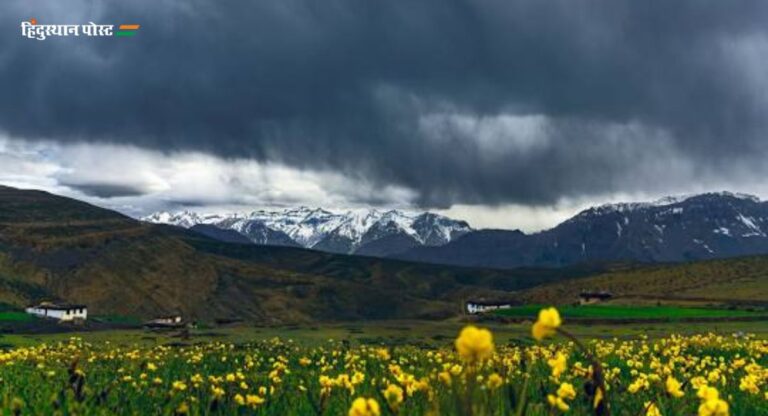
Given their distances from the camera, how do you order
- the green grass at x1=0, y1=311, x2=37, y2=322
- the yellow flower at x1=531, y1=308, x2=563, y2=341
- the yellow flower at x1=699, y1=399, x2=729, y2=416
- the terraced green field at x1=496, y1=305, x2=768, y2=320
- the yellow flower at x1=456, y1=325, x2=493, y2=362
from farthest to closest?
A: 1. the green grass at x1=0, y1=311, x2=37, y2=322
2. the terraced green field at x1=496, y1=305, x2=768, y2=320
3. the yellow flower at x1=699, y1=399, x2=729, y2=416
4. the yellow flower at x1=531, y1=308, x2=563, y2=341
5. the yellow flower at x1=456, y1=325, x2=493, y2=362

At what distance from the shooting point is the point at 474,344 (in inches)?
145

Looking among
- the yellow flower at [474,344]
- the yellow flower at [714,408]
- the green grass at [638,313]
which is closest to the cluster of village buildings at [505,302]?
the green grass at [638,313]

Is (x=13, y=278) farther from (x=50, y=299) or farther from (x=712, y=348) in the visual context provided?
(x=712, y=348)

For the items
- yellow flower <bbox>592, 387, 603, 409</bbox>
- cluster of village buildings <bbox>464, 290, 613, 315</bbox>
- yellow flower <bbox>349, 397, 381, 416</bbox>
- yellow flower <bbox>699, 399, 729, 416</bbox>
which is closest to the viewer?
yellow flower <bbox>349, 397, 381, 416</bbox>

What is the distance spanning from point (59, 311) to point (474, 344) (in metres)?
153

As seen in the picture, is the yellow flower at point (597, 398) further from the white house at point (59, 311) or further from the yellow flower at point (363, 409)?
the white house at point (59, 311)

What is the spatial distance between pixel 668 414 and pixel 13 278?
210 metres

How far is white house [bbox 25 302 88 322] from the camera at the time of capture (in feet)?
454

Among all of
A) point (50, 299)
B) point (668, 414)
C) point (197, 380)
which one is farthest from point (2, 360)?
point (50, 299)

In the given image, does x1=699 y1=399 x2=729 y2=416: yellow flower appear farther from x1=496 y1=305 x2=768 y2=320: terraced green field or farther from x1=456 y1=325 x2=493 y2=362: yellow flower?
Result: x1=496 y1=305 x2=768 y2=320: terraced green field

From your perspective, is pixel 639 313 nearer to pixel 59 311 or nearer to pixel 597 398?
pixel 59 311

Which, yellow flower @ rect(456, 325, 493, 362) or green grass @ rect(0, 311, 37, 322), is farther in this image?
green grass @ rect(0, 311, 37, 322)

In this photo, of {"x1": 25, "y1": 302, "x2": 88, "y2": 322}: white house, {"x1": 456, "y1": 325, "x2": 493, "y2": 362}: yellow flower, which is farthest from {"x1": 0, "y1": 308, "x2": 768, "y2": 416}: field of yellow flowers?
{"x1": 25, "y1": 302, "x2": 88, "y2": 322}: white house

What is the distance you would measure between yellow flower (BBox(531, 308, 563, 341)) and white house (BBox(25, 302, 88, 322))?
145995 millimetres
